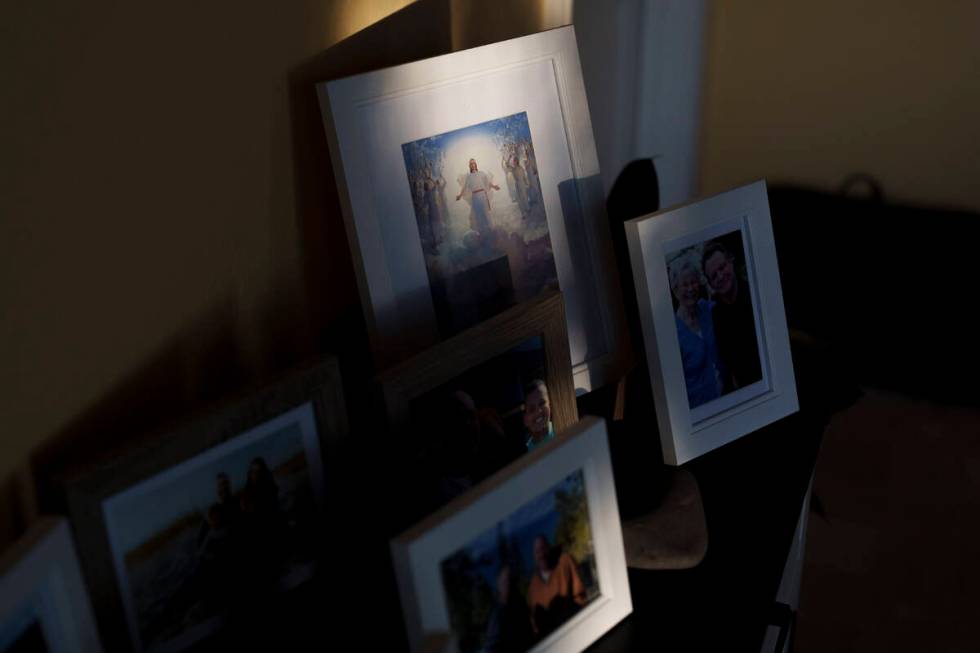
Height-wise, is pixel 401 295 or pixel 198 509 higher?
pixel 401 295

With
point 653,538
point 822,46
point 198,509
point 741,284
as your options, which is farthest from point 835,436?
point 198,509

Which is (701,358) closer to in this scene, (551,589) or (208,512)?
(551,589)

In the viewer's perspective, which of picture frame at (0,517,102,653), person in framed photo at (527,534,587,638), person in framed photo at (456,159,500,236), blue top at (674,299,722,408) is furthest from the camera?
blue top at (674,299,722,408)

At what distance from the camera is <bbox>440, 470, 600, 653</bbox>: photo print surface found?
1010 millimetres

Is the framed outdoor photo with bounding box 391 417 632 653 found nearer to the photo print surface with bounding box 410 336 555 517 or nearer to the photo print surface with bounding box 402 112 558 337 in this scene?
the photo print surface with bounding box 410 336 555 517

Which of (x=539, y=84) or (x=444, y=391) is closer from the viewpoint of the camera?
(x=444, y=391)

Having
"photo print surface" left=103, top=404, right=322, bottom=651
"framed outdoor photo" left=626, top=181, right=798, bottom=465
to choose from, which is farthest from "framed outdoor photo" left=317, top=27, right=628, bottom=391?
"photo print surface" left=103, top=404, right=322, bottom=651

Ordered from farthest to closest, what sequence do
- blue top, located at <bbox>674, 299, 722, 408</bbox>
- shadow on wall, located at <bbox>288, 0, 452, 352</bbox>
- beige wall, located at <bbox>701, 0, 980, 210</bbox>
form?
beige wall, located at <bbox>701, 0, 980, 210</bbox>
blue top, located at <bbox>674, 299, 722, 408</bbox>
shadow on wall, located at <bbox>288, 0, 452, 352</bbox>

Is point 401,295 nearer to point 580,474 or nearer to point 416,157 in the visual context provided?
point 416,157

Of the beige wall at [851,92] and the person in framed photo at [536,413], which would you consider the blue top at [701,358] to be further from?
the beige wall at [851,92]

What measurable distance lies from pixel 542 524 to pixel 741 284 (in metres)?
0.64

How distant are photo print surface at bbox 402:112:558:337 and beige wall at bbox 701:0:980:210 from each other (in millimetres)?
2834

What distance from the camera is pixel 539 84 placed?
58.1 inches

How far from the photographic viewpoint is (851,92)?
3883mm
